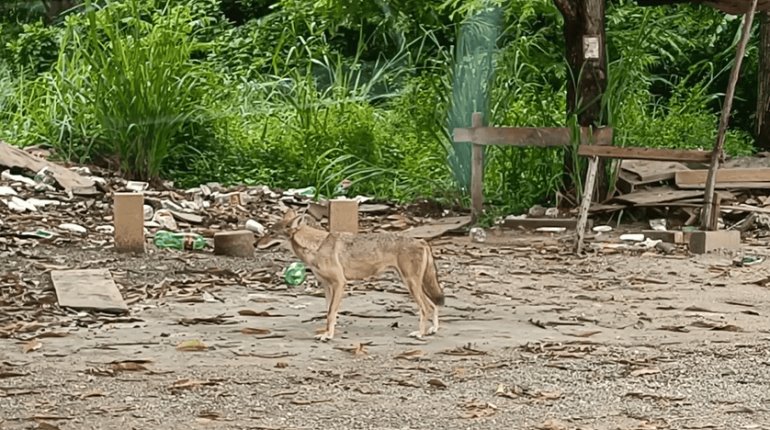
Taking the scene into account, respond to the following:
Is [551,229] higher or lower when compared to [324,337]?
lower

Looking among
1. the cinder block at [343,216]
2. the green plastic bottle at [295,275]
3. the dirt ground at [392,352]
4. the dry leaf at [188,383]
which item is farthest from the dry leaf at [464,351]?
the cinder block at [343,216]

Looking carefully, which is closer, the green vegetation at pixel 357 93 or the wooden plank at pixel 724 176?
the wooden plank at pixel 724 176

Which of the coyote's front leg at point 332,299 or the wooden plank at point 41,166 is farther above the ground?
the coyote's front leg at point 332,299

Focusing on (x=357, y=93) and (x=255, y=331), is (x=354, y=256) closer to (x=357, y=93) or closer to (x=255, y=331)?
(x=255, y=331)

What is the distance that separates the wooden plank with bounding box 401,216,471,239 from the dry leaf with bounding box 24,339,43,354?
5.27 m

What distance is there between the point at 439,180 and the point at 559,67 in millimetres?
3337

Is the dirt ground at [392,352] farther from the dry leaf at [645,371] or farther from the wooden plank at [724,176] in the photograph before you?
the wooden plank at [724,176]

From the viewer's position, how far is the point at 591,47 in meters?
13.2

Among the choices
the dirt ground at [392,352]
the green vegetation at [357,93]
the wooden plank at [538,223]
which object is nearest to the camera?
the dirt ground at [392,352]

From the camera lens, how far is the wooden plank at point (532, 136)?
1285 cm

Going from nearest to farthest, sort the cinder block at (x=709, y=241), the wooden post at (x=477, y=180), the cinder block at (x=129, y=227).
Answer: the cinder block at (x=129, y=227)
the cinder block at (x=709, y=241)
the wooden post at (x=477, y=180)

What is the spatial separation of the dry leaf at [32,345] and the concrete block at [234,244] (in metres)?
3.36

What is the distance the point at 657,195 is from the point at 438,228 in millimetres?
2219

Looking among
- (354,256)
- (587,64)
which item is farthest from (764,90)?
(354,256)
